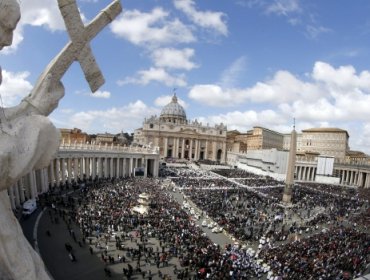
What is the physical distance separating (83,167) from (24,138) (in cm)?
4870

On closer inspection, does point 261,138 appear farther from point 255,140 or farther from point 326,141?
point 326,141

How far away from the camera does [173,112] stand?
479 ft

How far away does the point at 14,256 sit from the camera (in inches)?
197

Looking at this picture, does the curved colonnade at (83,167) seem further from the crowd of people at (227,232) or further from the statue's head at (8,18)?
the statue's head at (8,18)

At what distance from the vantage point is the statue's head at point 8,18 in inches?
193

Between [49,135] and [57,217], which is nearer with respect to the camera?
[49,135]

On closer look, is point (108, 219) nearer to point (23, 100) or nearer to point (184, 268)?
point (184, 268)

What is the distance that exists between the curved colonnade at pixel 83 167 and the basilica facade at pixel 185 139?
164 feet

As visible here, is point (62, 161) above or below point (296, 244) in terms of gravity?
above

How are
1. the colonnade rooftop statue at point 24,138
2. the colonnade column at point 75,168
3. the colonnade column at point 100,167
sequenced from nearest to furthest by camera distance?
1. the colonnade rooftop statue at point 24,138
2. the colonnade column at point 75,168
3. the colonnade column at point 100,167

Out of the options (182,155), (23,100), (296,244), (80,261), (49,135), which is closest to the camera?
(49,135)

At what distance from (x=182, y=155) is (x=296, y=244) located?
99.2m

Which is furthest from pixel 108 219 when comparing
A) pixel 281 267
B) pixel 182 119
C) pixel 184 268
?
pixel 182 119

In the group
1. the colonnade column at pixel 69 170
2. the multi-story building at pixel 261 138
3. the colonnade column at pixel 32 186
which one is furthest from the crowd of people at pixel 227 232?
the multi-story building at pixel 261 138
